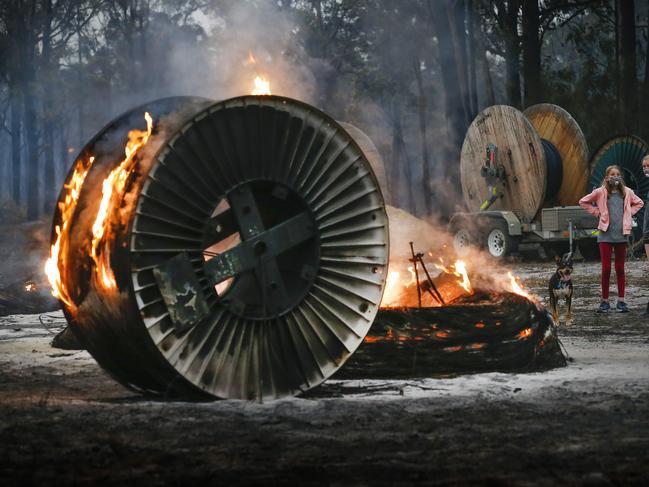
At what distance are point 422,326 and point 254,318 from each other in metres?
1.96

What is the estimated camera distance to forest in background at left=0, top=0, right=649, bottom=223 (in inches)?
1230

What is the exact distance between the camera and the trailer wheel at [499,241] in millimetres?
23336

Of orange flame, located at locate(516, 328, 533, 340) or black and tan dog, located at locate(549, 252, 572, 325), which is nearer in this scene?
orange flame, located at locate(516, 328, 533, 340)

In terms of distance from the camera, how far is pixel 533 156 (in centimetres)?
2272

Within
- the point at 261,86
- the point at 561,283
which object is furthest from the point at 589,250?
the point at 261,86

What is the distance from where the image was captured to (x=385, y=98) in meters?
55.0

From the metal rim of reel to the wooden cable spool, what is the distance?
16372 millimetres

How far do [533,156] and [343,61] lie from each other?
103 ft

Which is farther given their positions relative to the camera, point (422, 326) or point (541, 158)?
point (541, 158)

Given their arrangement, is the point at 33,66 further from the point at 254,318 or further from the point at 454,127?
the point at 254,318

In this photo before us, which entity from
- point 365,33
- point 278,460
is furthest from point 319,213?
point 365,33

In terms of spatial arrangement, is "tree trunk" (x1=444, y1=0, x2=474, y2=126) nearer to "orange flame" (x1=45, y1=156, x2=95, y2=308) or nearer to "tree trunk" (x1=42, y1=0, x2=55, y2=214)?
"tree trunk" (x1=42, y1=0, x2=55, y2=214)

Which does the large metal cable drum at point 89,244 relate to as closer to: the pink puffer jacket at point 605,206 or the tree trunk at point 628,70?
the pink puffer jacket at point 605,206

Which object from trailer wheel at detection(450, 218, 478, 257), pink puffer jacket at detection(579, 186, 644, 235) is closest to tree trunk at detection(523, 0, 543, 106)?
trailer wheel at detection(450, 218, 478, 257)
